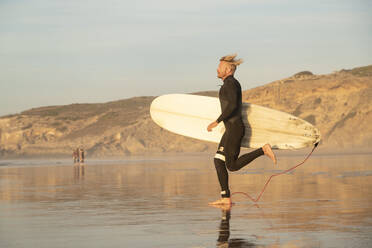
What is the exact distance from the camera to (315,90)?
263ft

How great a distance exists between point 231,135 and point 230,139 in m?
0.07

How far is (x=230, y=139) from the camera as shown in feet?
32.5

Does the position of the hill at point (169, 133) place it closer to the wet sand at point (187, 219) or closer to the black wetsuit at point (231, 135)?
the wet sand at point (187, 219)

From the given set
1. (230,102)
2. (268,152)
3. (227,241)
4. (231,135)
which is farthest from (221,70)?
(227,241)

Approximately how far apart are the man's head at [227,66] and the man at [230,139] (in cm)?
10

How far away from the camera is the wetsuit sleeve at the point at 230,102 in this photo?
988cm

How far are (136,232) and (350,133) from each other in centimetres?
6140

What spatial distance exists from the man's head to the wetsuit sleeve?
0.92ft

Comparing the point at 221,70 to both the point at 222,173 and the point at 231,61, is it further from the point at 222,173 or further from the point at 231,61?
the point at 222,173

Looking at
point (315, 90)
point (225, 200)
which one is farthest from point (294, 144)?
point (315, 90)

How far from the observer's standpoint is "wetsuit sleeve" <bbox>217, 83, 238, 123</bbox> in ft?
32.4

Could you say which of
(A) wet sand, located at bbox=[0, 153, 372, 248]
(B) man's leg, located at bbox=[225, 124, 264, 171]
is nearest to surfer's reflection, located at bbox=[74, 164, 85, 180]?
(A) wet sand, located at bbox=[0, 153, 372, 248]

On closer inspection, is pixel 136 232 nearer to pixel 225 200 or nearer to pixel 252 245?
pixel 252 245

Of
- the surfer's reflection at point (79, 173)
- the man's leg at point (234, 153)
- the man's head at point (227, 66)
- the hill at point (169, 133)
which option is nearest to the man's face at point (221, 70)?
the man's head at point (227, 66)
